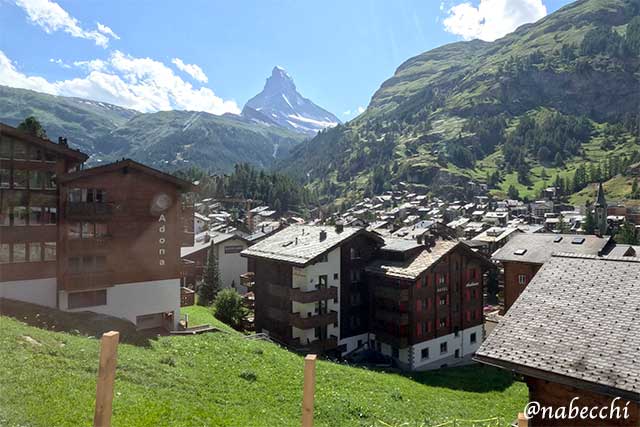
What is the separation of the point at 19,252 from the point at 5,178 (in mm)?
4779

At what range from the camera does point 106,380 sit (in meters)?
4.05

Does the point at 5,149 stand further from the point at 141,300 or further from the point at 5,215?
the point at 141,300

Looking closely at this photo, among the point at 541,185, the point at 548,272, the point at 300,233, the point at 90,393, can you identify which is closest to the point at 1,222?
the point at 90,393

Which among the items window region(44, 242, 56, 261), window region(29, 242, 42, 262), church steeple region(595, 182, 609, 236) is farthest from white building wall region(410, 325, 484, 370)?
church steeple region(595, 182, 609, 236)

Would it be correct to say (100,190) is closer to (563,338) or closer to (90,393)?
(90,393)

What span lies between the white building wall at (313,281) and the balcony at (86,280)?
14715 millimetres

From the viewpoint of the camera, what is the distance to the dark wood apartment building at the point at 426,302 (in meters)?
38.3

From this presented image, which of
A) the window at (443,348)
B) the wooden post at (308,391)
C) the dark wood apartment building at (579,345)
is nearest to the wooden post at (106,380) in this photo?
the wooden post at (308,391)

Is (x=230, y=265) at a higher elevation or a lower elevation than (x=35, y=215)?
lower

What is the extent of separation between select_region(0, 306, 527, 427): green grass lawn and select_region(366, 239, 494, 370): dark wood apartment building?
706cm

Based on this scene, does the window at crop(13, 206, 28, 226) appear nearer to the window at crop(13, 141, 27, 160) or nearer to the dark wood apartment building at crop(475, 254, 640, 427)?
the window at crop(13, 141, 27, 160)

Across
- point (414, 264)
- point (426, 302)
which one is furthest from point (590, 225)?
point (414, 264)

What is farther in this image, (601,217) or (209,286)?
(601,217)

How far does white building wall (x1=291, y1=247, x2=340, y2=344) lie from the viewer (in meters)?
36.9
